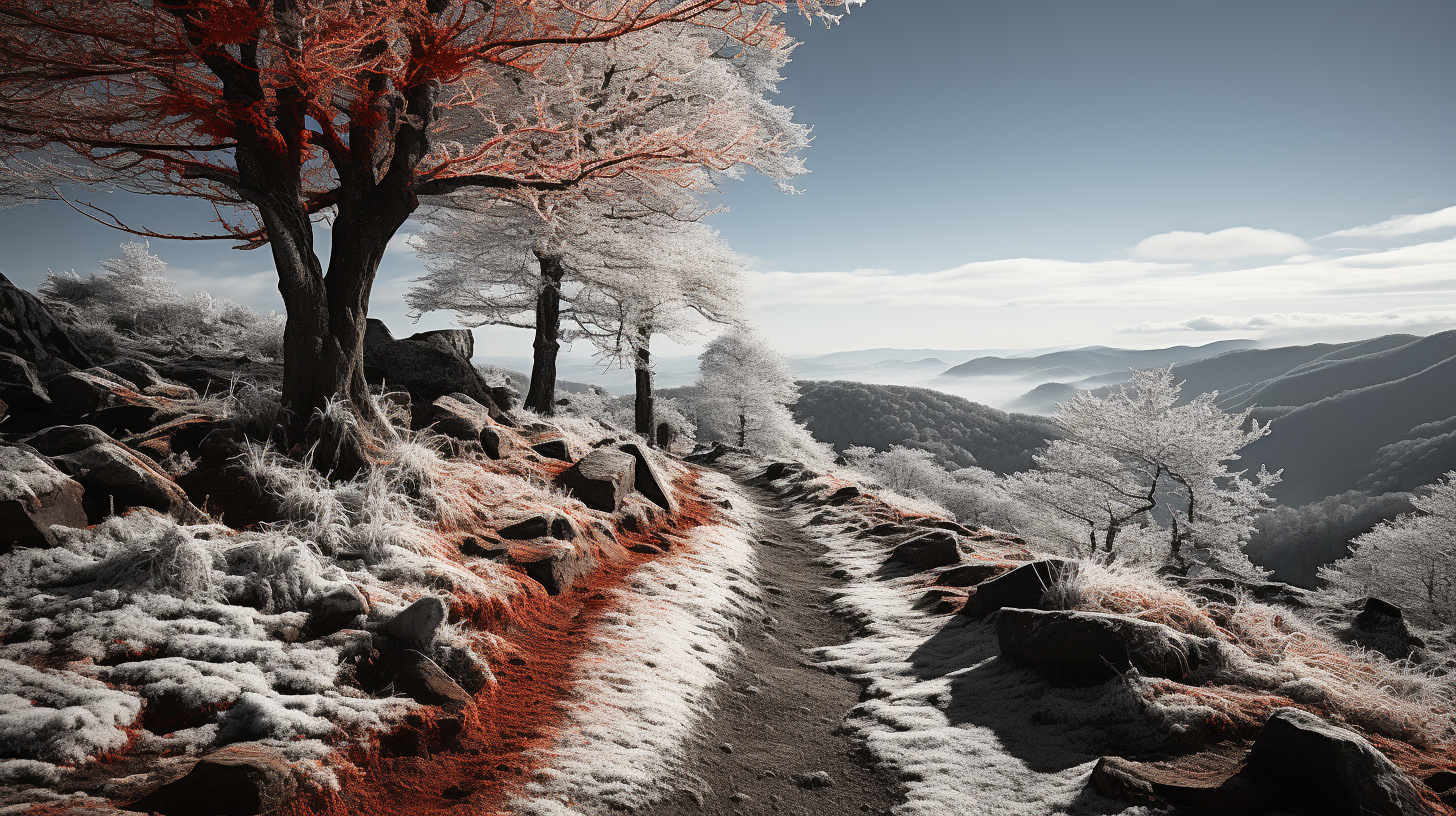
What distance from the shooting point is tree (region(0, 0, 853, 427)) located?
15.1 ft

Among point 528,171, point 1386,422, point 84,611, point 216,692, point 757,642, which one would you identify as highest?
point 528,171

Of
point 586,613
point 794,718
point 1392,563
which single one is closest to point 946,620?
point 794,718

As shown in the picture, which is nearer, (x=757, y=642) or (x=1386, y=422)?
(x=757, y=642)

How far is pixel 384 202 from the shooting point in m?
5.90

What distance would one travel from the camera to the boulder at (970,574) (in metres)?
6.75

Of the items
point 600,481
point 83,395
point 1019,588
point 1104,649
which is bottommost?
point 1019,588

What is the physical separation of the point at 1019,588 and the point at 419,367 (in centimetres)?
858

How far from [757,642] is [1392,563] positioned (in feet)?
124

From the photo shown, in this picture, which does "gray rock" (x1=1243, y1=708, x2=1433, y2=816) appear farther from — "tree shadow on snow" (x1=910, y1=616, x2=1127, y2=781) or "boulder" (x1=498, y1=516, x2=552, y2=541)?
"boulder" (x1=498, y1=516, x2=552, y2=541)

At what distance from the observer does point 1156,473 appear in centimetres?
2219

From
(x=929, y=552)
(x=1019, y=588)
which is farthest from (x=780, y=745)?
(x=929, y=552)

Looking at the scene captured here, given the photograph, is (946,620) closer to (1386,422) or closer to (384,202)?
(384,202)

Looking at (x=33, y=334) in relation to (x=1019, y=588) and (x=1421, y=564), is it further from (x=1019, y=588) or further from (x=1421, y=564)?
(x=1421, y=564)

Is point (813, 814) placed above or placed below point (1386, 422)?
above
